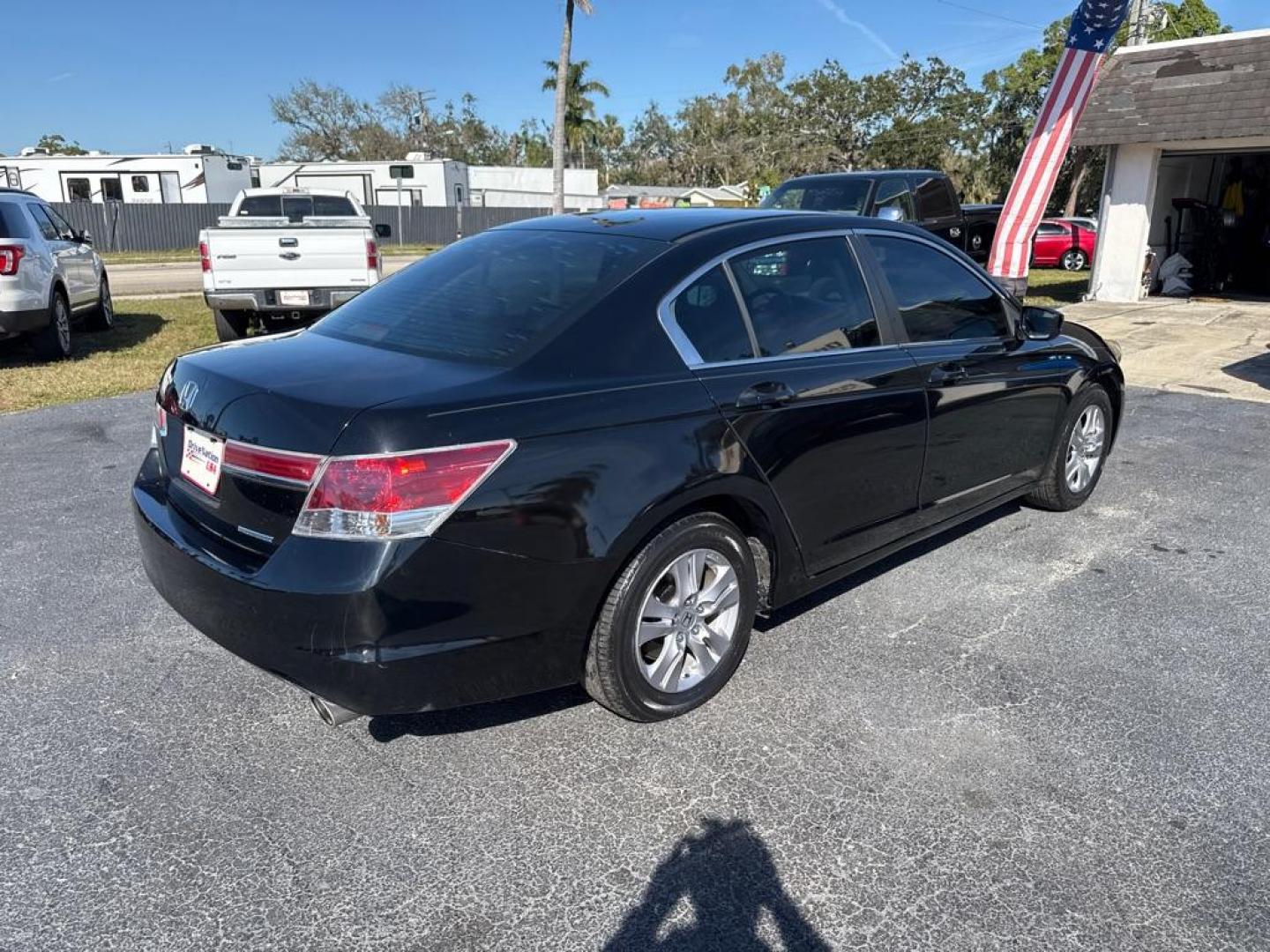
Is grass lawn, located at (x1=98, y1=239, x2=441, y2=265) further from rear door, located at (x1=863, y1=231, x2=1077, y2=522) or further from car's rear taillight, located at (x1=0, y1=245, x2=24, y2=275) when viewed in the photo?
rear door, located at (x1=863, y1=231, x2=1077, y2=522)

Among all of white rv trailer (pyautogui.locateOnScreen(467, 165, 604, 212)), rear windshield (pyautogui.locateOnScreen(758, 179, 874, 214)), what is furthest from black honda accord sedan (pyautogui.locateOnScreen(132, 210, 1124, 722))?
white rv trailer (pyautogui.locateOnScreen(467, 165, 604, 212))

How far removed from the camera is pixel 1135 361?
Answer: 10461mm

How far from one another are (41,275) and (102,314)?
310cm

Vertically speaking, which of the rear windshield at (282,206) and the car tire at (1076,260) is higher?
the rear windshield at (282,206)

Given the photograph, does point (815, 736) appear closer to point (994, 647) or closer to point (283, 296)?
point (994, 647)

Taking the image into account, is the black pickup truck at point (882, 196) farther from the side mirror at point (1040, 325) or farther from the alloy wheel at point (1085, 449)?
the side mirror at point (1040, 325)

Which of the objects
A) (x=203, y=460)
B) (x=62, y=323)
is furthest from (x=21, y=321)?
(x=203, y=460)

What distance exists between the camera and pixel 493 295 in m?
3.26

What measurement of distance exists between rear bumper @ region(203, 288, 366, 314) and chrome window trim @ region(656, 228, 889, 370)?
24.5 ft

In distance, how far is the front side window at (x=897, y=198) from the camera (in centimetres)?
1120

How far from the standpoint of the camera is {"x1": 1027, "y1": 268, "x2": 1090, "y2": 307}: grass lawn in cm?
1647

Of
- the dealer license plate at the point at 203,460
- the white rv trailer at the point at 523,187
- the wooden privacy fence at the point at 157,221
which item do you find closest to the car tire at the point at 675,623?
the dealer license plate at the point at 203,460

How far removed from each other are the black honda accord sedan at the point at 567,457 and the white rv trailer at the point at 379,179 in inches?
1426

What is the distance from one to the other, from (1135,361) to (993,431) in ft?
24.1
